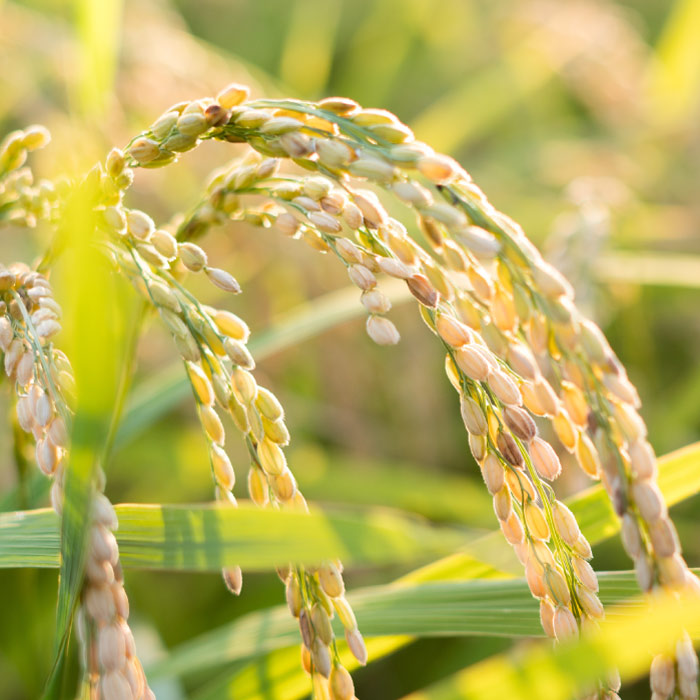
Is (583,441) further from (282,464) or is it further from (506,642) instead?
(506,642)

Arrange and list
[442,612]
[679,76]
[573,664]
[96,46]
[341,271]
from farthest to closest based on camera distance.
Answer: [679,76] → [341,271] → [96,46] → [442,612] → [573,664]

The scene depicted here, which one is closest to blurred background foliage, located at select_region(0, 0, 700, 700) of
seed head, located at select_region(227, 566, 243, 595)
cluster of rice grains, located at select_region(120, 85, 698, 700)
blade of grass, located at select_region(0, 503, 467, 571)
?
blade of grass, located at select_region(0, 503, 467, 571)

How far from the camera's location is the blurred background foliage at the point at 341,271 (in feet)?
4.54

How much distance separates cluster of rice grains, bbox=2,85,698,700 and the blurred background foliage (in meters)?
0.38

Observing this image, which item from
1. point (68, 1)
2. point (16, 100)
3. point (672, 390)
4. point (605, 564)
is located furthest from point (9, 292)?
point (68, 1)

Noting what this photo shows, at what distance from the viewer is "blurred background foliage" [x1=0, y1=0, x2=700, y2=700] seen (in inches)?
54.5

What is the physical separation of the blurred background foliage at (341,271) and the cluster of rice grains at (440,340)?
383mm

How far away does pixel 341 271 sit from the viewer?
1.84 metres

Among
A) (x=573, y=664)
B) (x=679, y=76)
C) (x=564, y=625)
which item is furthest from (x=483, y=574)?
(x=679, y=76)

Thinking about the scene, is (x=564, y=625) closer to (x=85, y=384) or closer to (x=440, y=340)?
(x=440, y=340)

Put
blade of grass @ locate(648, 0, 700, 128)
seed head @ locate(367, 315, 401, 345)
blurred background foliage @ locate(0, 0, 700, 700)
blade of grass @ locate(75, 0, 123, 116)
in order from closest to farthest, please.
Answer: seed head @ locate(367, 315, 401, 345), blade of grass @ locate(75, 0, 123, 116), blurred background foliage @ locate(0, 0, 700, 700), blade of grass @ locate(648, 0, 700, 128)

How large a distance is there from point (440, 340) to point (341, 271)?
4.28 ft

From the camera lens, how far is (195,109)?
1.90 feet

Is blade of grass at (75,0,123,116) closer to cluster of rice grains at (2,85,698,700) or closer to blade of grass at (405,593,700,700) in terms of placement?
cluster of rice grains at (2,85,698,700)
